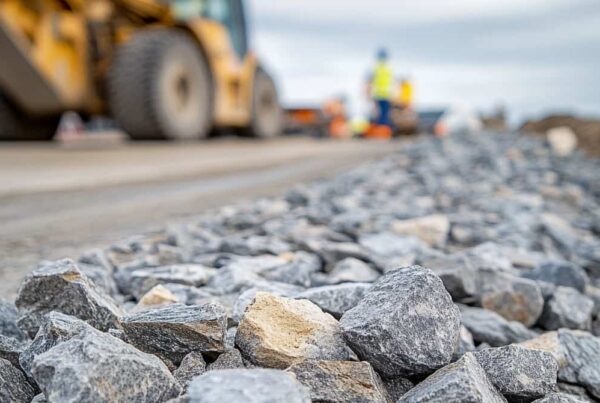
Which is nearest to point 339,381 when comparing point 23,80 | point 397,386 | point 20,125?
point 397,386

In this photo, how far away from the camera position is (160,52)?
7.43 meters

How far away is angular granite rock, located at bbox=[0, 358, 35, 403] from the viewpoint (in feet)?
3.52

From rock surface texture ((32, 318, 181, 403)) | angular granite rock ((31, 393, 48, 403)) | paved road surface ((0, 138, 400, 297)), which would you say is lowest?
paved road surface ((0, 138, 400, 297))

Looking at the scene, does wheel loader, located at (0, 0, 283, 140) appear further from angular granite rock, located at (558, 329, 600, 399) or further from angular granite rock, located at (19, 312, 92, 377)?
angular granite rock, located at (558, 329, 600, 399)

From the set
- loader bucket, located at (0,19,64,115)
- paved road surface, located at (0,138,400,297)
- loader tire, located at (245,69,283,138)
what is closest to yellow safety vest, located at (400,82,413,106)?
loader tire, located at (245,69,283,138)

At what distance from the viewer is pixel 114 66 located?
7203 millimetres

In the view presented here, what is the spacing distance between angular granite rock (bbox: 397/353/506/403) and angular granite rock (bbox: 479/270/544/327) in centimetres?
71

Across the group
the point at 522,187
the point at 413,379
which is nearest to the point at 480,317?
the point at 413,379

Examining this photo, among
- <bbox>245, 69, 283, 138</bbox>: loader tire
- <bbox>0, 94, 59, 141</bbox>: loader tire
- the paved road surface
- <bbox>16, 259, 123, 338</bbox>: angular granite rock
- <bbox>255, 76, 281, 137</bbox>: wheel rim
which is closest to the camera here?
<bbox>16, 259, 123, 338</bbox>: angular granite rock

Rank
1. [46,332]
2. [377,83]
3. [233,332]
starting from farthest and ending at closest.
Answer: [377,83]
[233,332]
[46,332]

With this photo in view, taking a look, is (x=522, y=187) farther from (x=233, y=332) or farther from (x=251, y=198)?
(x=233, y=332)

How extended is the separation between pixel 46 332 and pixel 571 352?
3.95ft

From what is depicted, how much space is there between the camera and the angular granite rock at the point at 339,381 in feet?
3.45

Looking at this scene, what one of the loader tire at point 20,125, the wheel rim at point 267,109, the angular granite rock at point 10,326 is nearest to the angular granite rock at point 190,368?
the angular granite rock at point 10,326
